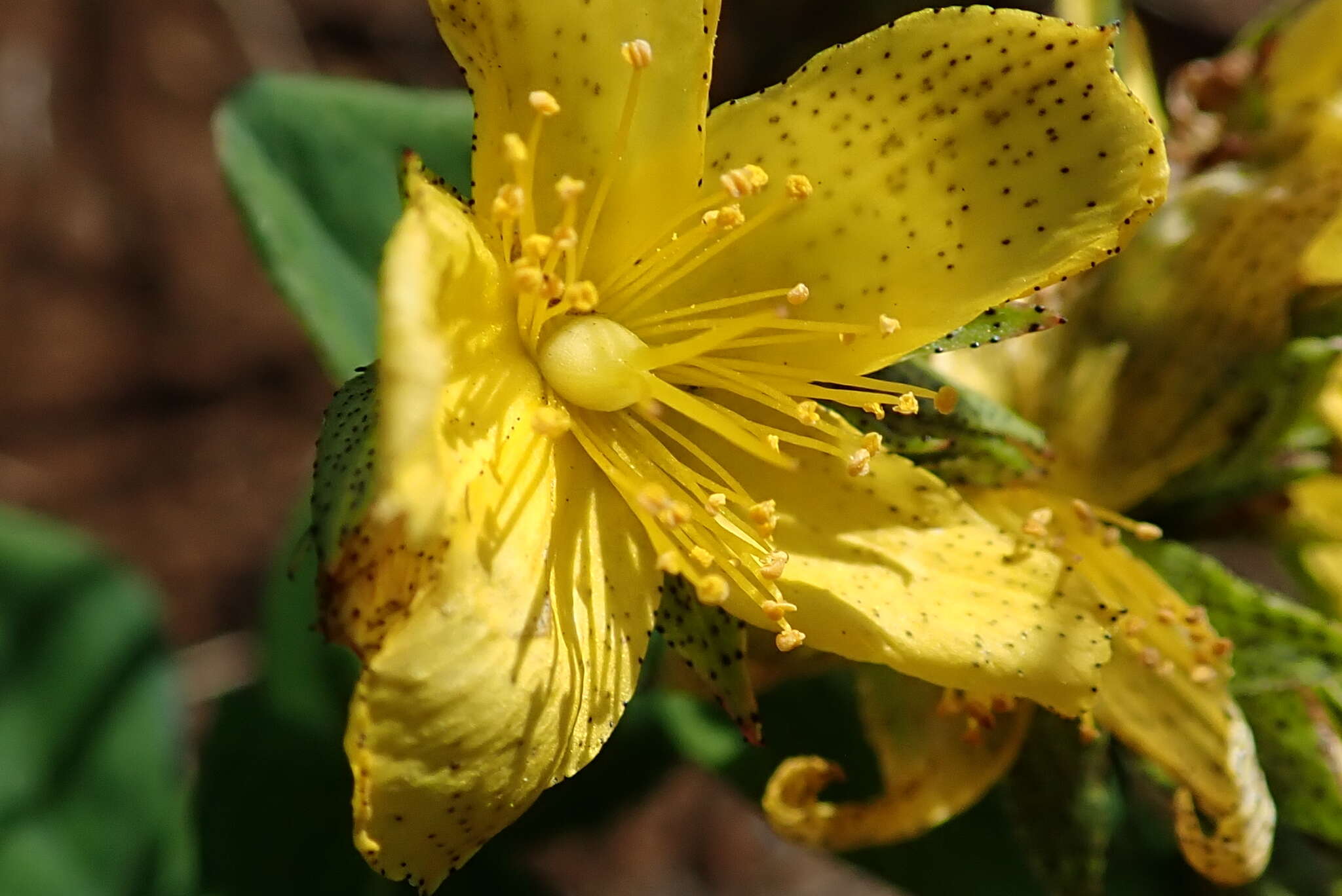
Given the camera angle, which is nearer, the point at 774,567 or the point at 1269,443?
the point at 774,567

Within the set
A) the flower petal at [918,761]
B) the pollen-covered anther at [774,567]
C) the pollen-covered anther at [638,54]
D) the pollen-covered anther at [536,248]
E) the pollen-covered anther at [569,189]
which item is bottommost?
the flower petal at [918,761]

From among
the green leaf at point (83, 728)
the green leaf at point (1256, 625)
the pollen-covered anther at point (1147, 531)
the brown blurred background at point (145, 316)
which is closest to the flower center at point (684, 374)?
the pollen-covered anther at point (1147, 531)

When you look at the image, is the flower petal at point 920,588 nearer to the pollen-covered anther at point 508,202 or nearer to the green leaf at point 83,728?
the pollen-covered anther at point 508,202

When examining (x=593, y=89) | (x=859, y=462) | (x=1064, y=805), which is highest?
(x=593, y=89)

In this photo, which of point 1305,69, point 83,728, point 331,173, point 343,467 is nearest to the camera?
point 343,467

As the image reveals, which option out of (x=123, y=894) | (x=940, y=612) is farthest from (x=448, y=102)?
(x=123, y=894)

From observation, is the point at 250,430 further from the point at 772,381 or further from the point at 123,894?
the point at 772,381

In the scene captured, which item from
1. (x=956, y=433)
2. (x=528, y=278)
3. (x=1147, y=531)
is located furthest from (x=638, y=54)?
(x=1147, y=531)

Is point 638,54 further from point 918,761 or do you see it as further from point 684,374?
point 918,761
